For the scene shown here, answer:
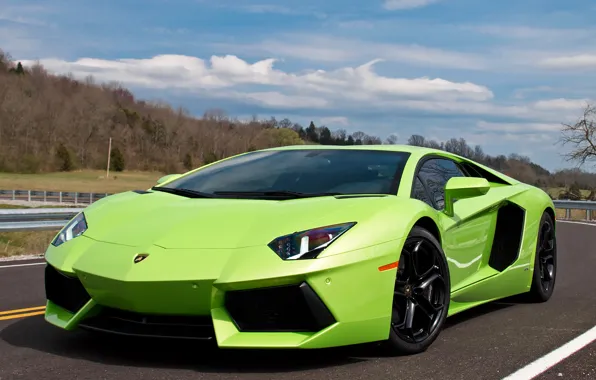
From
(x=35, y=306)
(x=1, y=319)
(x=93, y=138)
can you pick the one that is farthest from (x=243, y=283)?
(x=93, y=138)

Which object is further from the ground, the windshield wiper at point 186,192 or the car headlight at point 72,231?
the windshield wiper at point 186,192

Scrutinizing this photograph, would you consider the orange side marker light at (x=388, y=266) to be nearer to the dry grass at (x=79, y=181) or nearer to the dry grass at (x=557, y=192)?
the dry grass at (x=557, y=192)

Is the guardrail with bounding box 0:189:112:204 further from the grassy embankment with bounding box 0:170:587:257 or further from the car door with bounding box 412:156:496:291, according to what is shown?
the car door with bounding box 412:156:496:291

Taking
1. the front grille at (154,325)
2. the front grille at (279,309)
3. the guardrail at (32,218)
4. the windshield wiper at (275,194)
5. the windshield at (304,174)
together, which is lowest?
the guardrail at (32,218)

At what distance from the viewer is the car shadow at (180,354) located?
3.51 m

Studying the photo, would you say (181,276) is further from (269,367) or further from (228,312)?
(269,367)

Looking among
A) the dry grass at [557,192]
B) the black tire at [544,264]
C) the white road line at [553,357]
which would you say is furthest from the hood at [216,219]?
the dry grass at [557,192]

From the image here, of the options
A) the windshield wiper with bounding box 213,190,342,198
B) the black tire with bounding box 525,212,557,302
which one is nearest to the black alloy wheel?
the black tire with bounding box 525,212,557,302

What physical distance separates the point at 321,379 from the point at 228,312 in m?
0.55

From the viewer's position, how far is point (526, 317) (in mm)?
5195

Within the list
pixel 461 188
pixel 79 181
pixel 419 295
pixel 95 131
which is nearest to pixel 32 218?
pixel 461 188

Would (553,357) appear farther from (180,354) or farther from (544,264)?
(544,264)

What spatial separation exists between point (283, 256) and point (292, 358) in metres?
0.65

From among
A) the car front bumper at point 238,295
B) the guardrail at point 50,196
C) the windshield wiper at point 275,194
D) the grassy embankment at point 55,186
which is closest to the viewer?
the car front bumper at point 238,295
